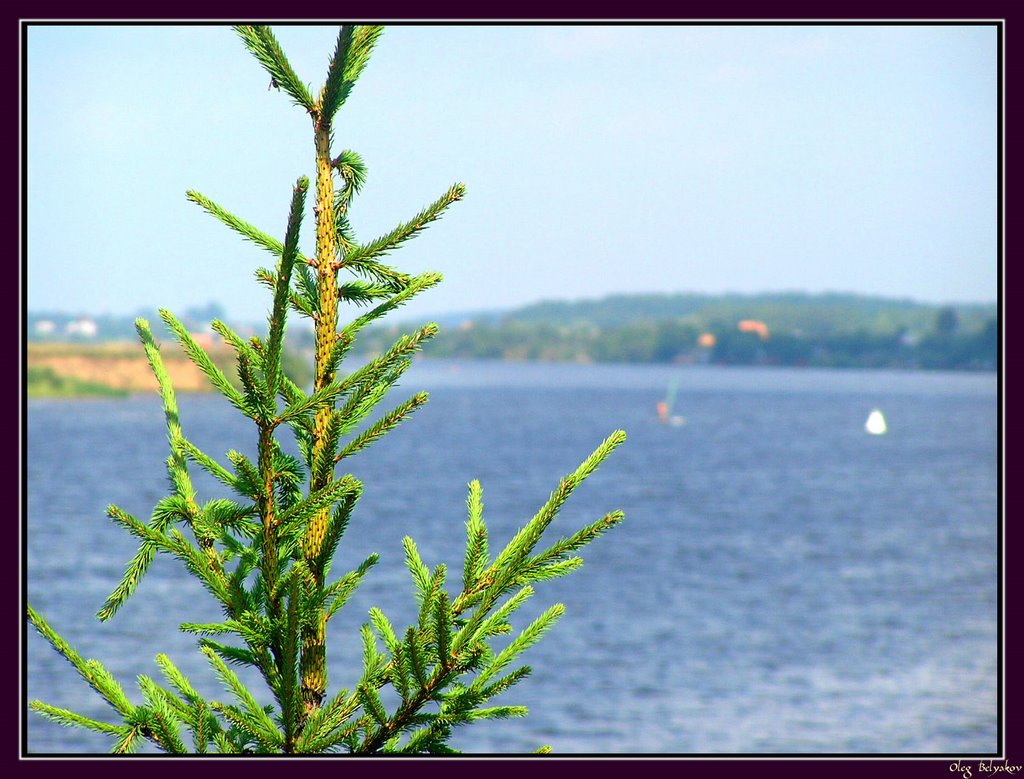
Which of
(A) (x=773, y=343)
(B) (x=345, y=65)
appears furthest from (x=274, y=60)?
(A) (x=773, y=343)

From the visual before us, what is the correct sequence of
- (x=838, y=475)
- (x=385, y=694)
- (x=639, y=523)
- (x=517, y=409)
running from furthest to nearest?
(x=517, y=409)
(x=838, y=475)
(x=639, y=523)
(x=385, y=694)

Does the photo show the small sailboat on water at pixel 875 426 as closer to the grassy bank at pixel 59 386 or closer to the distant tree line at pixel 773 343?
the distant tree line at pixel 773 343

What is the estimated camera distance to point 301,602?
129 inches

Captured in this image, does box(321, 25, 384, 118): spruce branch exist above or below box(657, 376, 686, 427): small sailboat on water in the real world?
above

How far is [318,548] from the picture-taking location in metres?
3.37

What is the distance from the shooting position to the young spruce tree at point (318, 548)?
10.2 feet

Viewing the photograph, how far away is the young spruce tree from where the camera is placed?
3.11 meters

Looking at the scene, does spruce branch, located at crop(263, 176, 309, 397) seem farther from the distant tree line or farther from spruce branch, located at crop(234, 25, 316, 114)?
the distant tree line

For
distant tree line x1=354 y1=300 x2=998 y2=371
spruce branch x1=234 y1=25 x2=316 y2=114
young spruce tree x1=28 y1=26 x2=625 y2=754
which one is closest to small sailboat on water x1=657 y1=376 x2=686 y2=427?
distant tree line x1=354 y1=300 x2=998 y2=371

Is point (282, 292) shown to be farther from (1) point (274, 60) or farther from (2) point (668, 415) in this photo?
(2) point (668, 415)

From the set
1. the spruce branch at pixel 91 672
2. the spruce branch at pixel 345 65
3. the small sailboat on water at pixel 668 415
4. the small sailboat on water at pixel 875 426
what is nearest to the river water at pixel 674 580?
the small sailboat on water at pixel 875 426
